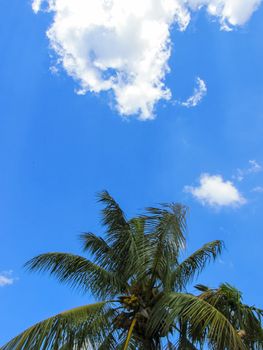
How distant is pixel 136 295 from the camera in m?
12.7

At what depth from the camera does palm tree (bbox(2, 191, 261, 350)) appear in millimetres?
10930

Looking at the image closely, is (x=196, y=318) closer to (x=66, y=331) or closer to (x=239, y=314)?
(x=239, y=314)

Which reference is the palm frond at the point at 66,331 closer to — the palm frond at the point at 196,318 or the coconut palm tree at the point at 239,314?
the palm frond at the point at 196,318

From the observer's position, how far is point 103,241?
14.0m

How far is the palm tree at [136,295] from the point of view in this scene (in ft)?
35.9

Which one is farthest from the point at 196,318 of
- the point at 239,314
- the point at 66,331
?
the point at 66,331

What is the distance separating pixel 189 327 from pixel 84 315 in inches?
108

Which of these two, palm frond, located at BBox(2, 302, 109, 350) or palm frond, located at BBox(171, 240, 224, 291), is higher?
palm frond, located at BBox(171, 240, 224, 291)

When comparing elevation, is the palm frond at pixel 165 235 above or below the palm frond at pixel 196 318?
above

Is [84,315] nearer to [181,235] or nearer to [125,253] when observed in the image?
[125,253]

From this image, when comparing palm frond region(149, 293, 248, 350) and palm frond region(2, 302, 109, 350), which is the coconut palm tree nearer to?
palm frond region(149, 293, 248, 350)

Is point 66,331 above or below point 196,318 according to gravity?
below

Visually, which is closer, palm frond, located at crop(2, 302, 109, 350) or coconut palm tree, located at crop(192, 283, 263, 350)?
palm frond, located at crop(2, 302, 109, 350)

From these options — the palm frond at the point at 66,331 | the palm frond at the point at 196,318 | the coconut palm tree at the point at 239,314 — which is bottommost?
the palm frond at the point at 66,331
